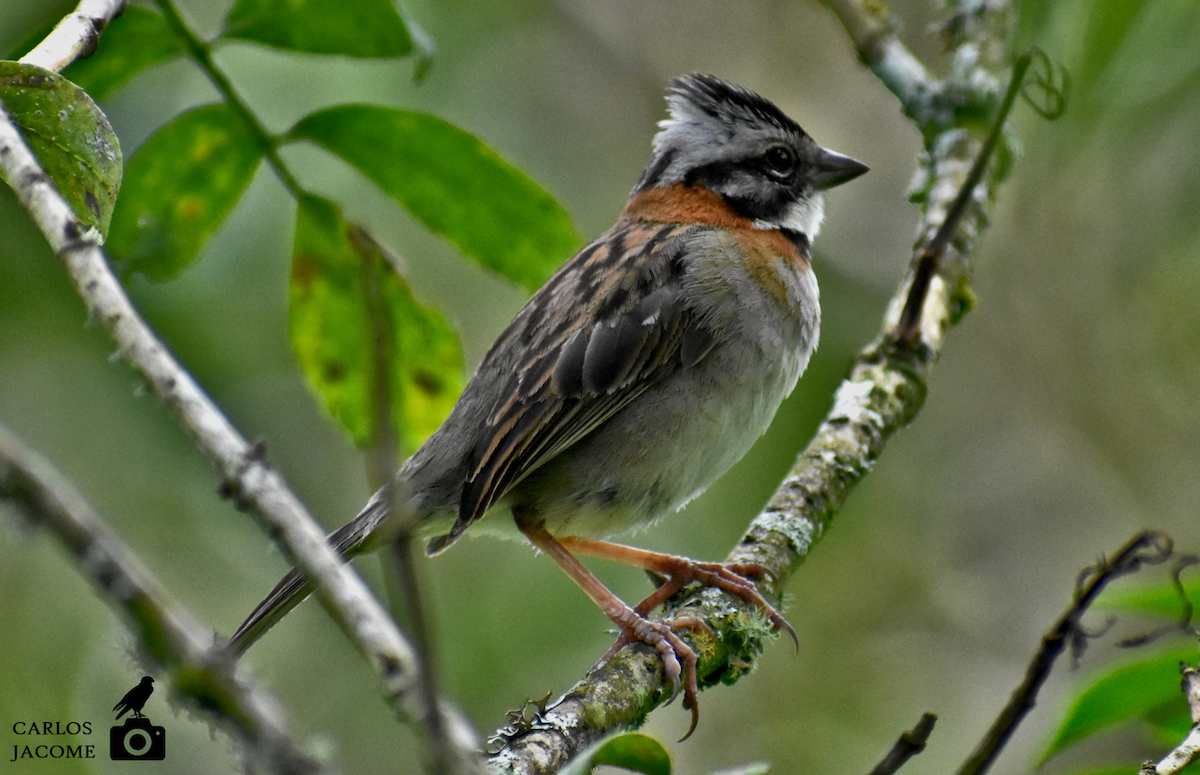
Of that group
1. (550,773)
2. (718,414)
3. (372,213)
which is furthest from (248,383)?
(550,773)

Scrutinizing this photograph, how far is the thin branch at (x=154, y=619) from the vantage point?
4.22 feet

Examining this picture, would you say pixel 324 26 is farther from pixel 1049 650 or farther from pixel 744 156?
pixel 1049 650

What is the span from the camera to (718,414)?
173 inches

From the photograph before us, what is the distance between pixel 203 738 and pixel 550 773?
24.2ft

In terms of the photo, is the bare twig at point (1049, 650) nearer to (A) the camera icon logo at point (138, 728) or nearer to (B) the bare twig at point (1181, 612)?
(B) the bare twig at point (1181, 612)

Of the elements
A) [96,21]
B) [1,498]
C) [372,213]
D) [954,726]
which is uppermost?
[372,213]

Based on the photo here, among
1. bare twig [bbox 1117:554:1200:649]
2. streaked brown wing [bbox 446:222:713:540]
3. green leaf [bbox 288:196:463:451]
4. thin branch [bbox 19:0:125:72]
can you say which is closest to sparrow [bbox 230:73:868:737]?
streaked brown wing [bbox 446:222:713:540]

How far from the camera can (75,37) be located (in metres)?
2.72

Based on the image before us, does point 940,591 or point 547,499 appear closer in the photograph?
point 547,499

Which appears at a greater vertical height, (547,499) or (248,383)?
(248,383)

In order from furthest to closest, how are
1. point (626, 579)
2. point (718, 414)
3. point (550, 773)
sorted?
point (626, 579) < point (718, 414) < point (550, 773)

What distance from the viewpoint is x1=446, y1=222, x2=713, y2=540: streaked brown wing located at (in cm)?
430

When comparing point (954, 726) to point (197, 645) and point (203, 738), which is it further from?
point (197, 645)

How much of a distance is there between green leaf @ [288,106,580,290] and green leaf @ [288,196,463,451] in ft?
0.76
